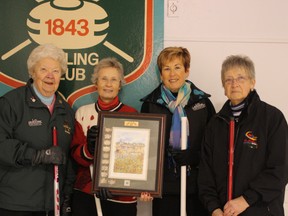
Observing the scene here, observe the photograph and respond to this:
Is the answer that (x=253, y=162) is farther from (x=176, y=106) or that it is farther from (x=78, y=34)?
(x=78, y=34)

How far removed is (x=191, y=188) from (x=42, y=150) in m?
0.97

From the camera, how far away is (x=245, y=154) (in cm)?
198

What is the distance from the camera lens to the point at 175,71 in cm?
238

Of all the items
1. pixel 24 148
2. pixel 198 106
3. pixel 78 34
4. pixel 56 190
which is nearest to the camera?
pixel 24 148

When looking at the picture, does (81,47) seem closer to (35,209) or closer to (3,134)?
(3,134)

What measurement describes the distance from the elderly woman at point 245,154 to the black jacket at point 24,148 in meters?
0.96

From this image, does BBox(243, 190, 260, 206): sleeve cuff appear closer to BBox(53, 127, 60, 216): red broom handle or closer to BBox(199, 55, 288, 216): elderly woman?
BBox(199, 55, 288, 216): elderly woman

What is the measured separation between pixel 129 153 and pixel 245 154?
665 mm

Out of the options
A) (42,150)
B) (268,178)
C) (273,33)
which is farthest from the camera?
(273,33)

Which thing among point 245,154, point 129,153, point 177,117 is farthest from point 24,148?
point 245,154

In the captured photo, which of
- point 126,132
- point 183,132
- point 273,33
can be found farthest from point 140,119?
point 273,33

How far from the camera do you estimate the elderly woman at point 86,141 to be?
2328 millimetres

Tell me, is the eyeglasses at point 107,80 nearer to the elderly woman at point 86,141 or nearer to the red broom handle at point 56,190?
the elderly woman at point 86,141

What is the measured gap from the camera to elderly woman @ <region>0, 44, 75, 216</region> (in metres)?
2.07
